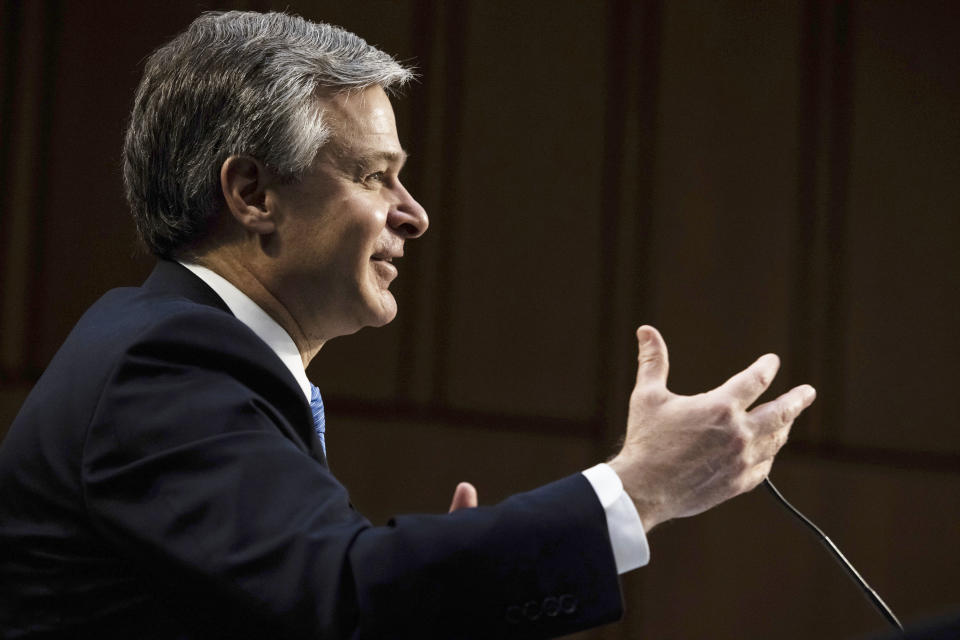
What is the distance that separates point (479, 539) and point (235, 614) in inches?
9.8

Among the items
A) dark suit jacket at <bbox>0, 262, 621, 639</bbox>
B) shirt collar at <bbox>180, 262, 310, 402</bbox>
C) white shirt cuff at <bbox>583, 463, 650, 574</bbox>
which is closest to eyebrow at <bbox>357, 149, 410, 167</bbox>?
shirt collar at <bbox>180, 262, 310, 402</bbox>

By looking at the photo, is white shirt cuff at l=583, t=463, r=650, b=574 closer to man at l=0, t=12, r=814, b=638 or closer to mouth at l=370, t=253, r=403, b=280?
man at l=0, t=12, r=814, b=638

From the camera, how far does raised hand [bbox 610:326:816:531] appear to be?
3.65ft

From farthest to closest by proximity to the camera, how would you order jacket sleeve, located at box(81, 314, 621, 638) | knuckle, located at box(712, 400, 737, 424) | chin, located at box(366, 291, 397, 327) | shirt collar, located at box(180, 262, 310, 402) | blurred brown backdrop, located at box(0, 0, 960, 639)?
blurred brown backdrop, located at box(0, 0, 960, 639) → chin, located at box(366, 291, 397, 327) → shirt collar, located at box(180, 262, 310, 402) → knuckle, located at box(712, 400, 737, 424) → jacket sleeve, located at box(81, 314, 621, 638)

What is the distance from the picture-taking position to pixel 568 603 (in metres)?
1.05

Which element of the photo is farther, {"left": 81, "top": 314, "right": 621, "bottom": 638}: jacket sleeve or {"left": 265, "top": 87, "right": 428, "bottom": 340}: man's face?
{"left": 265, "top": 87, "right": 428, "bottom": 340}: man's face

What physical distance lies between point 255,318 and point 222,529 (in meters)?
0.46

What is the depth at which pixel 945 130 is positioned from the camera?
3168 millimetres

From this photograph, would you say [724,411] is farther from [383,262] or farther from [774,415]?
[383,262]

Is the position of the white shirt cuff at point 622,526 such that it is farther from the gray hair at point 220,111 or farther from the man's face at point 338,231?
the gray hair at point 220,111

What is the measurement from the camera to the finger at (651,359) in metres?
1.19

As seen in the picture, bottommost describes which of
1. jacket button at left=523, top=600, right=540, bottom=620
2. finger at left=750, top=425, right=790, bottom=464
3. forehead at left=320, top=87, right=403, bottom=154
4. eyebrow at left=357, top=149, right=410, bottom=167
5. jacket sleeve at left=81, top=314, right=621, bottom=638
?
jacket button at left=523, top=600, right=540, bottom=620

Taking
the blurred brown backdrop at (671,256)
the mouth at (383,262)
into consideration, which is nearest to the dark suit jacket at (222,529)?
the mouth at (383,262)

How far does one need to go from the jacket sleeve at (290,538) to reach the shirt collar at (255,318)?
1.01ft
